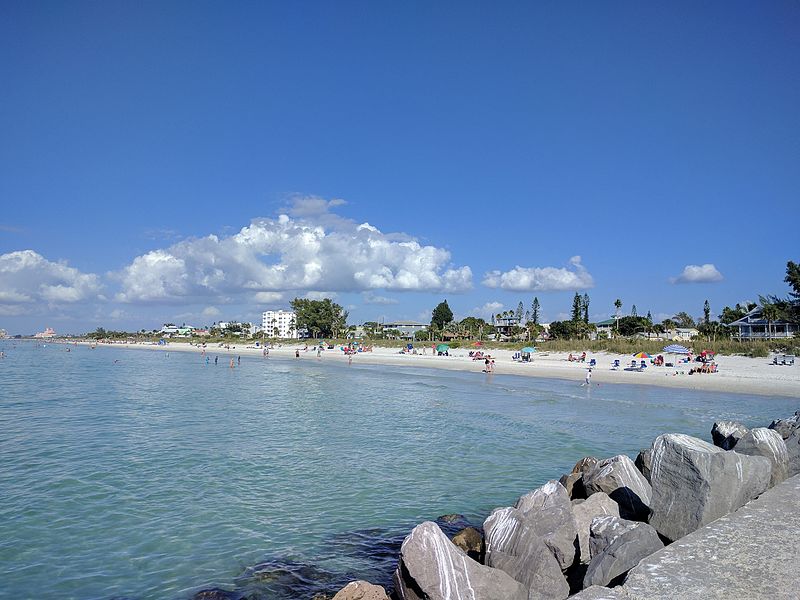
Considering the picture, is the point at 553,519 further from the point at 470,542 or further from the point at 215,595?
the point at 215,595

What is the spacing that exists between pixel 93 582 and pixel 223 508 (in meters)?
3.22

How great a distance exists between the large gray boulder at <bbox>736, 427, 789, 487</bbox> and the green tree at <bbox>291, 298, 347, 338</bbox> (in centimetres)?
12707

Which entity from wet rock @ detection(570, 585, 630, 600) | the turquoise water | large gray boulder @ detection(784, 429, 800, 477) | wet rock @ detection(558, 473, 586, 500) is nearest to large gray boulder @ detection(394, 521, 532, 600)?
wet rock @ detection(570, 585, 630, 600)

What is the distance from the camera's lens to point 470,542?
26.4 ft

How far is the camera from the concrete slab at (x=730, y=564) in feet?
13.6

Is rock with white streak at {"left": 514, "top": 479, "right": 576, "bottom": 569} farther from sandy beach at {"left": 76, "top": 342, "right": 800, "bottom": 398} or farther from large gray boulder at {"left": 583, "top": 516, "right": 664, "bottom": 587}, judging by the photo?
sandy beach at {"left": 76, "top": 342, "right": 800, "bottom": 398}

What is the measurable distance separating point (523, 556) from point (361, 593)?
75.8 inches

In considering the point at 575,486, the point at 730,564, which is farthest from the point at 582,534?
the point at 730,564

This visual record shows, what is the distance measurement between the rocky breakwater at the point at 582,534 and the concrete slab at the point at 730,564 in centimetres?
29

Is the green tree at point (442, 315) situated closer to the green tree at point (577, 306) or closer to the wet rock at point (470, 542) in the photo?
the green tree at point (577, 306)

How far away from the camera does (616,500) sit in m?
8.16

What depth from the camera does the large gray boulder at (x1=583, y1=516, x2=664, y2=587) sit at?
5.39 m

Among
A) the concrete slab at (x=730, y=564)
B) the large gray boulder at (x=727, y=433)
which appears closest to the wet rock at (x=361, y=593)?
the concrete slab at (x=730, y=564)

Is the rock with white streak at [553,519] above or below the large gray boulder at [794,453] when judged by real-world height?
below
